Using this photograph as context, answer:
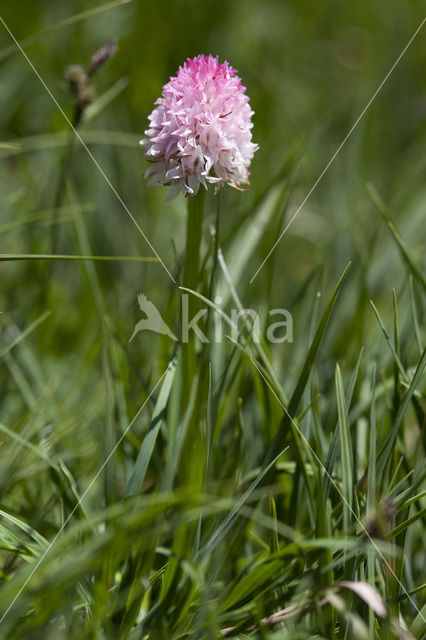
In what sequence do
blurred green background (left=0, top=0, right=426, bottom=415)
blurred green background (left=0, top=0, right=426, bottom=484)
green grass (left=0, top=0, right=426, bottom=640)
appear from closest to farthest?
1. green grass (left=0, top=0, right=426, bottom=640)
2. blurred green background (left=0, top=0, right=426, bottom=484)
3. blurred green background (left=0, top=0, right=426, bottom=415)

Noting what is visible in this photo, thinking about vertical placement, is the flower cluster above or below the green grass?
above

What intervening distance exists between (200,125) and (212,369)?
30 centimetres

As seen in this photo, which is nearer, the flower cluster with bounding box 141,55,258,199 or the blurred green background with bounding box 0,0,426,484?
the flower cluster with bounding box 141,55,258,199

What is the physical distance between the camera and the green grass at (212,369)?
21.4 inches

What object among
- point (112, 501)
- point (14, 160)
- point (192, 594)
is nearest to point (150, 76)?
point (14, 160)

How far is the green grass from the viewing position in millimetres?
543

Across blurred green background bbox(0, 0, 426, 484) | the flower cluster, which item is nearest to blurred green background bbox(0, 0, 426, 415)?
blurred green background bbox(0, 0, 426, 484)

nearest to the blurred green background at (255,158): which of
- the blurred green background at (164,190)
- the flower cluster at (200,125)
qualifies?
the blurred green background at (164,190)

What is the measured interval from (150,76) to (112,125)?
0.24m

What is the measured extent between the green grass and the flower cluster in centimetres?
9

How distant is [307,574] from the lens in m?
0.57

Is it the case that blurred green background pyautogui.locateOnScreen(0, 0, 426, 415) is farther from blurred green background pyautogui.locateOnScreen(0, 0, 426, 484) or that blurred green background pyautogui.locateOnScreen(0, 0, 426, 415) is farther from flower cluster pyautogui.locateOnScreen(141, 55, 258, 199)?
flower cluster pyautogui.locateOnScreen(141, 55, 258, 199)

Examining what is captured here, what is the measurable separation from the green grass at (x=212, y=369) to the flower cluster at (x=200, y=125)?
85mm

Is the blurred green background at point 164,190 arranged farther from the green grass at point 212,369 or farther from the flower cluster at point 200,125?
the flower cluster at point 200,125
